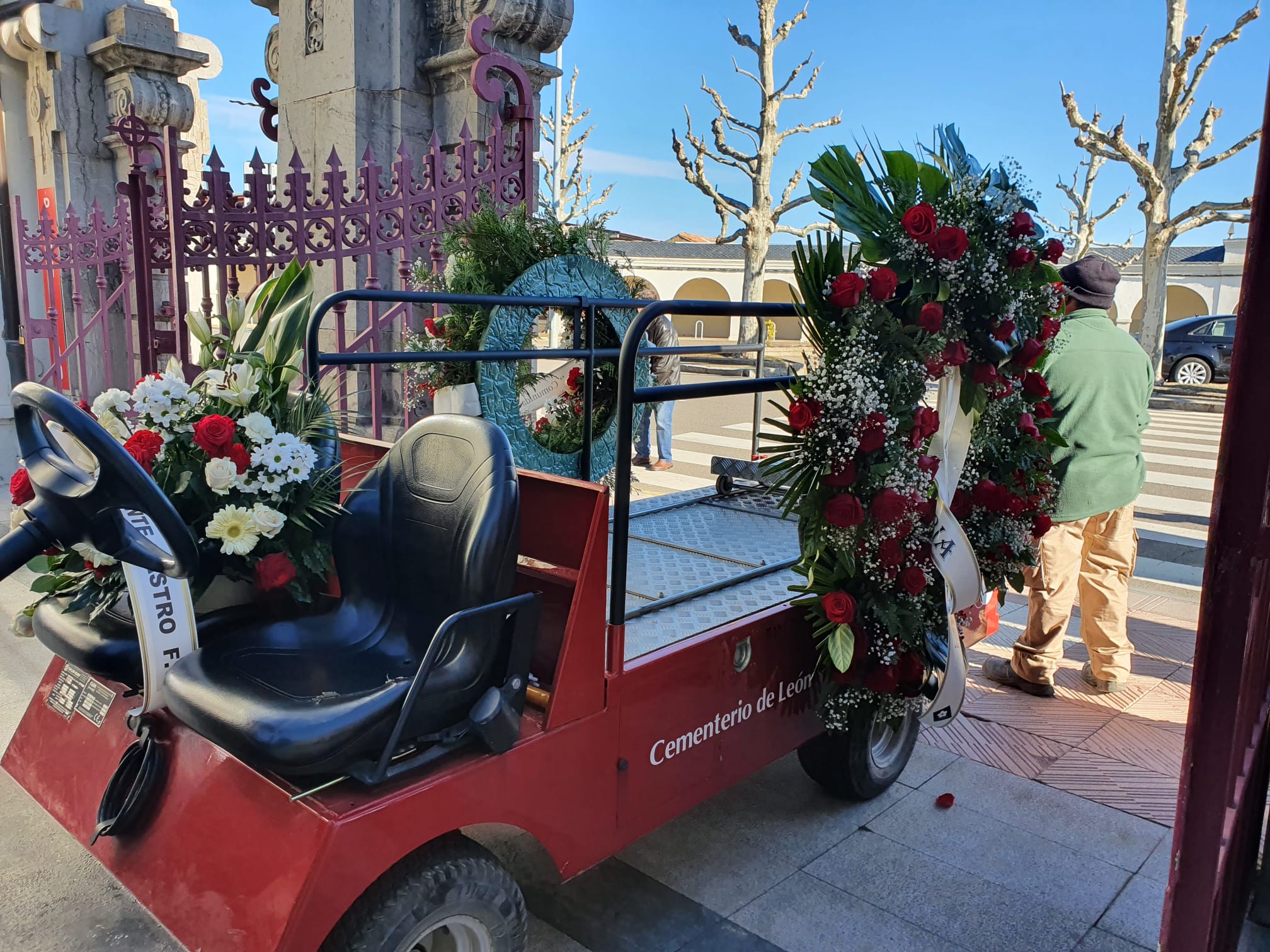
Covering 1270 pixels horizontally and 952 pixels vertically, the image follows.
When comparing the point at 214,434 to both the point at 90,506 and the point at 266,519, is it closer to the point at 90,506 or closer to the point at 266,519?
the point at 266,519

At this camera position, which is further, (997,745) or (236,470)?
(997,745)

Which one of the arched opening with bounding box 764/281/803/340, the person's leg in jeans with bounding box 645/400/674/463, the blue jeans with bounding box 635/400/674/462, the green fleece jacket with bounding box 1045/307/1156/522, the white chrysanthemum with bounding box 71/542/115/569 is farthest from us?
the arched opening with bounding box 764/281/803/340

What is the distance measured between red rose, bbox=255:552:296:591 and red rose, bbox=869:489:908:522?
5.25 ft

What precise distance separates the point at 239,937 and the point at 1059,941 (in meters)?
2.12

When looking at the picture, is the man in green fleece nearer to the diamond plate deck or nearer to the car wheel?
the diamond plate deck

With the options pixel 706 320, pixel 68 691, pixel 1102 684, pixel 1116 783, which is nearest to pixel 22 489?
pixel 68 691

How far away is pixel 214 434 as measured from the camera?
7.07 feet

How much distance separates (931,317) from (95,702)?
8.05ft

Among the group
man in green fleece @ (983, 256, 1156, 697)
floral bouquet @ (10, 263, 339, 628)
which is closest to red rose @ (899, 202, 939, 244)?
man in green fleece @ (983, 256, 1156, 697)

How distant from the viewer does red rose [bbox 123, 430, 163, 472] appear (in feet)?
7.15

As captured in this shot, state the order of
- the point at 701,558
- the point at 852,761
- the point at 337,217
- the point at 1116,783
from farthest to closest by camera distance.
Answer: the point at 337,217
the point at 701,558
the point at 1116,783
the point at 852,761

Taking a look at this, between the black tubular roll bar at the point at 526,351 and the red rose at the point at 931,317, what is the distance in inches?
16.1

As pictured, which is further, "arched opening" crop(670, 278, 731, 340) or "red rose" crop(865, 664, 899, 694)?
"arched opening" crop(670, 278, 731, 340)

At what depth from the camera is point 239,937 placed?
5.58ft
